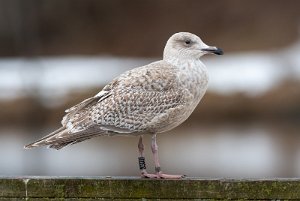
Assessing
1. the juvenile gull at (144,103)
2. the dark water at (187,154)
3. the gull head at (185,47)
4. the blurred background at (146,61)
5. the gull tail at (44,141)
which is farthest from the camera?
the blurred background at (146,61)

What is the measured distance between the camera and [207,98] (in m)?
15.4

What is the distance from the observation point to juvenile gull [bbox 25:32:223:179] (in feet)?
17.5

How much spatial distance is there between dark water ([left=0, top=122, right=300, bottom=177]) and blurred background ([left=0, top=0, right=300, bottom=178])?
0.02m

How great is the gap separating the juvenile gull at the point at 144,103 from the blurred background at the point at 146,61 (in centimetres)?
705

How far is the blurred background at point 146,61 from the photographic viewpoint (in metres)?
14.0

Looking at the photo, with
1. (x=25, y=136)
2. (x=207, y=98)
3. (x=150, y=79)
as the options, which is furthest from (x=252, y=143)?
(x=150, y=79)

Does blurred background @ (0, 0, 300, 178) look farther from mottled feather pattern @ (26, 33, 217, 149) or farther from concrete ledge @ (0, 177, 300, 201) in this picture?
concrete ledge @ (0, 177, 300, 201)

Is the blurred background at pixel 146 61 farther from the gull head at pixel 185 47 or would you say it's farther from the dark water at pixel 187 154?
the gull head at pixel 185 47

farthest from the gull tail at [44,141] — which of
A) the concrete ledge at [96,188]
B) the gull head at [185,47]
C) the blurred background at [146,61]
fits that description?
the blurred background at [146,61]

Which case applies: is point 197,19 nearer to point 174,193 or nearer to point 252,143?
point 252,143

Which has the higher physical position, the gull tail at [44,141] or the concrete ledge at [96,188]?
the gull tail at [44,141]

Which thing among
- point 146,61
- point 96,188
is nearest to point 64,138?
point 96,188

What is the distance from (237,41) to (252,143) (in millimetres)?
7358

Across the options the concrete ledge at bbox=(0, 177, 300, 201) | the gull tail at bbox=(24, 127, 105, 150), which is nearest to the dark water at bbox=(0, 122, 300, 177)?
the gull tail at bbox=(24, 127, 105, 150)
